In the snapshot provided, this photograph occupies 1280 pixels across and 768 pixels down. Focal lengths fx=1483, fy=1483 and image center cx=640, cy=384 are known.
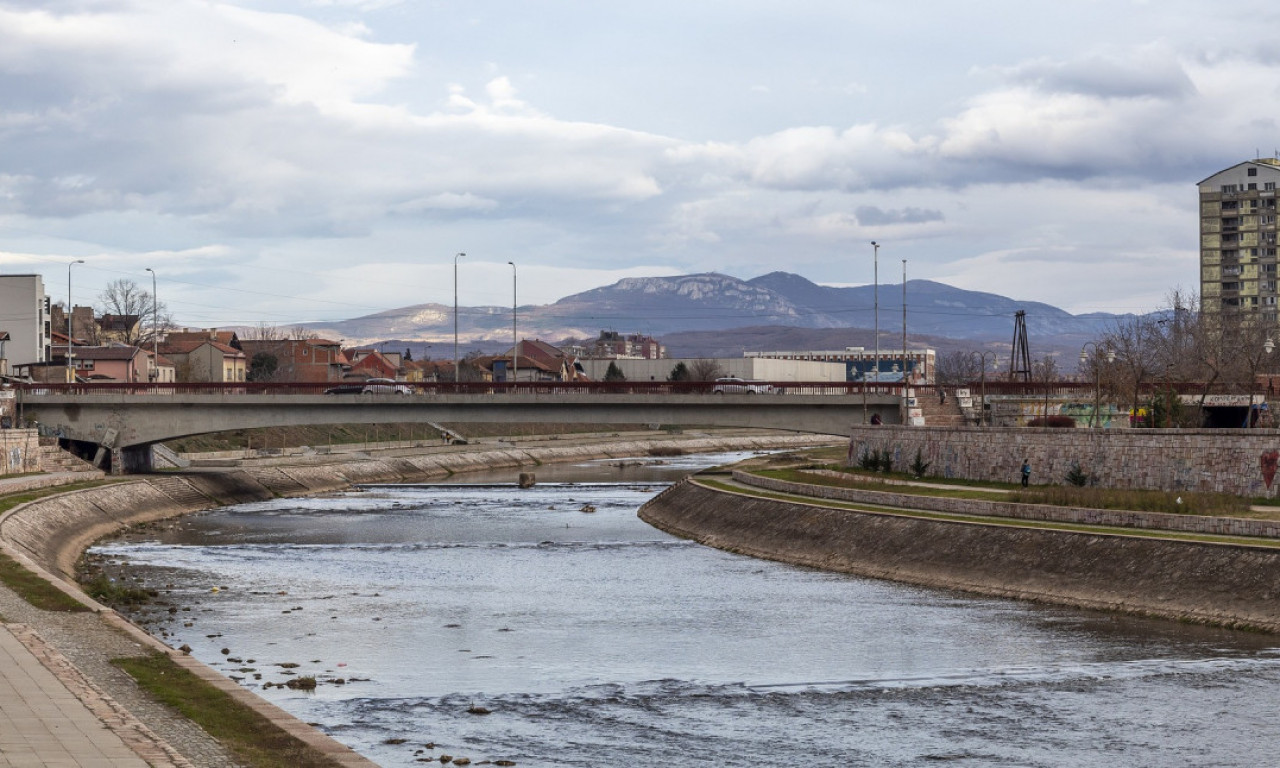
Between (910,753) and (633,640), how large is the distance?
16.2m

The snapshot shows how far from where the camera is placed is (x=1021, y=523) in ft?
202

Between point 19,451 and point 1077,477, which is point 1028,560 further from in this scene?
point 19,451

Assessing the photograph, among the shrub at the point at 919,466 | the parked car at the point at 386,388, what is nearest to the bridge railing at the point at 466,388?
the parked car at the point at 386,388

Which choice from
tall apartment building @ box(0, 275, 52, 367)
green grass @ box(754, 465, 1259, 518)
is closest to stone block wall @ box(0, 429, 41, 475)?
green grass @ box(754, 465, 1259, 518)

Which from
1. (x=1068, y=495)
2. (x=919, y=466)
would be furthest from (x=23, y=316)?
(x=1068, y=495)

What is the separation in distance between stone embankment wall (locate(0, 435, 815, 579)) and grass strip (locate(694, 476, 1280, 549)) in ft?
119

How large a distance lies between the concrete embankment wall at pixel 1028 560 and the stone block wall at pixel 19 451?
142ft

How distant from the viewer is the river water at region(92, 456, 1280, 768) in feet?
106

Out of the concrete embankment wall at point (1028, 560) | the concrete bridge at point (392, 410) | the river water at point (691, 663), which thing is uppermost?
the concrete bridge at point (392, 410)

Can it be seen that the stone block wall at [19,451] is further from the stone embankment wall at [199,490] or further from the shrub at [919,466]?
the shrub at [919,466]

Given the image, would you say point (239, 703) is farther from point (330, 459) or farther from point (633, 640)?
point (330, 459)

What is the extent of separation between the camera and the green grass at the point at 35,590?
43.2 metres

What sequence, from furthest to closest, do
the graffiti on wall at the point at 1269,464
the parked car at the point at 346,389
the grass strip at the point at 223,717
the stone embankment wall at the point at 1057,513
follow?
the parked car at the point at 346,389
the graffiti on wall at the point at 1269,464
the stone embankment wall at the point at 1057,513
the grass strip at the point at 223,717

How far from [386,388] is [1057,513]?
66597mm
